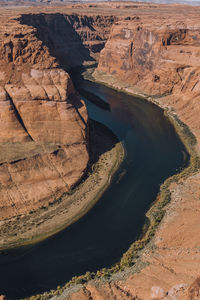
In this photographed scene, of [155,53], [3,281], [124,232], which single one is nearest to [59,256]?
[3,281]

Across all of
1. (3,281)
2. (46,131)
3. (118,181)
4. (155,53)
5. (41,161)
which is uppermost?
(155,53)

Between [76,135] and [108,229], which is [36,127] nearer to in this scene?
[76,135]

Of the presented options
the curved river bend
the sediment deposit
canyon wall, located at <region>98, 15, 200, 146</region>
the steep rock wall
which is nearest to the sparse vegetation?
the sediment deposit

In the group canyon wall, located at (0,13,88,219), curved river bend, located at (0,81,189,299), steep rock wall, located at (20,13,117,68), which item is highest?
steep rock wall, located at (20,13,117,68)

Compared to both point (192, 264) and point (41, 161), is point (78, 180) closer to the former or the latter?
point (41, 161)

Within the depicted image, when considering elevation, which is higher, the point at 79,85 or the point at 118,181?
the point at 79,85

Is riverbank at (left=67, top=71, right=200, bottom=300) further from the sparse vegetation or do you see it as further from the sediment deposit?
the sediment deposit
